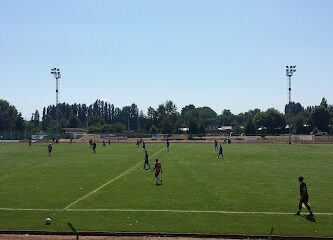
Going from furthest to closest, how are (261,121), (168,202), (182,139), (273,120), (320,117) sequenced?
(261,121) → (273,120) → (320,117) → (182,139) → (168,202)

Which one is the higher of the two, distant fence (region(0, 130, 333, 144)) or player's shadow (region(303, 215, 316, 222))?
distant fence (region(0, 130, 333, 144))

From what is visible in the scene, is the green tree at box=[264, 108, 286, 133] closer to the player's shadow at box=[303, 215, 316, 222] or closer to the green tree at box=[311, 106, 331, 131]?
the green tree at box=[311, 106, 331, 131]

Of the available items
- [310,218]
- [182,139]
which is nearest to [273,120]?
[182,139]

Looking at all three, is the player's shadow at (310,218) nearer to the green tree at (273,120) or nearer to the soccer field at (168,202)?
the soccer field at (168,202)

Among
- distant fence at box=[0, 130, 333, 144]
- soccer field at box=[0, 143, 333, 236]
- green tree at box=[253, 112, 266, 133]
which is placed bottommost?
soccer field at box=[0, 143, 333, 236]

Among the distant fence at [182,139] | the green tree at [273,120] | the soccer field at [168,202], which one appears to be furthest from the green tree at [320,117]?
the soccer field at [168,202]

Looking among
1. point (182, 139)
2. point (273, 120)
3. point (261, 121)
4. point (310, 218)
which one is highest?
point (273, 120)

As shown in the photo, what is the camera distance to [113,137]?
91.2 meters

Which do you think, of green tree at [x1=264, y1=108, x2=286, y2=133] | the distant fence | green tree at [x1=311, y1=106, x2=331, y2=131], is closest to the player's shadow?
the distant fence

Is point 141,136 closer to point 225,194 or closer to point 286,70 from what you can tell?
point 286,70

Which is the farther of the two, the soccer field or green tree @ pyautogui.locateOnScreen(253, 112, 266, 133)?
green tree @ pyautogui.locateOnScreen(253, 112, 266, 133)

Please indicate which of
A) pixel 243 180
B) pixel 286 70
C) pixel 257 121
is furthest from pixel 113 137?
pixel 243 180

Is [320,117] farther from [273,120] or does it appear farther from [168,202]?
[168,202]

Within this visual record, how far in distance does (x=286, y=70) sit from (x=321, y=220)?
200ft
